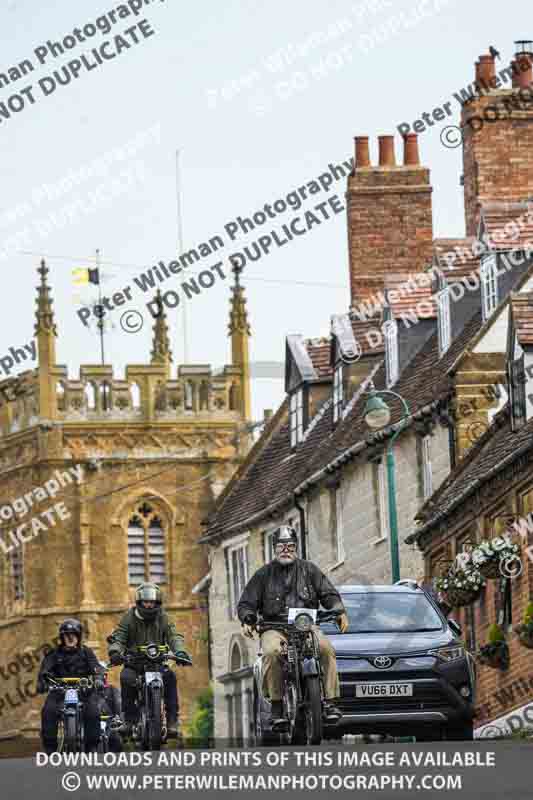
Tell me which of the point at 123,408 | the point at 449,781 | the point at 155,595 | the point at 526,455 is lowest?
the point at 449,781

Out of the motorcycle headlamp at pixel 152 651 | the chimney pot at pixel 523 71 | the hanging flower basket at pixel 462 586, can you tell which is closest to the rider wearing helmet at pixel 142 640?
the motorcycle headlamp at pixel 152 651

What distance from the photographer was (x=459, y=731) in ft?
83.7

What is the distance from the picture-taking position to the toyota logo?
2562 centimetres

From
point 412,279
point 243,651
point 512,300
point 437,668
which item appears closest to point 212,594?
point 243,651

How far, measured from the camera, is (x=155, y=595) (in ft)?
78.3

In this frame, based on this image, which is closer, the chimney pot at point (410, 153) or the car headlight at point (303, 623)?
the car headlight at point (303, 623)

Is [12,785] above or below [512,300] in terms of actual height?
below

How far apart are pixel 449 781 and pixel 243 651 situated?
49.9 m

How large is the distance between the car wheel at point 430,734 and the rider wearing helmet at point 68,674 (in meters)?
3.29

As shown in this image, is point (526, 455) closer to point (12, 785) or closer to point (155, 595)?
point (155, 595)

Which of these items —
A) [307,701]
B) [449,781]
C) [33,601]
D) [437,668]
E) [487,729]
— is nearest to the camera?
[449,781]

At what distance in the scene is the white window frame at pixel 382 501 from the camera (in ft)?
165

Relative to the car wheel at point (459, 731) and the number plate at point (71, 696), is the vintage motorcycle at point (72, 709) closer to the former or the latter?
the number plate at point (71, 696)

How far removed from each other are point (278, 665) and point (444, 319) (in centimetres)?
2751
